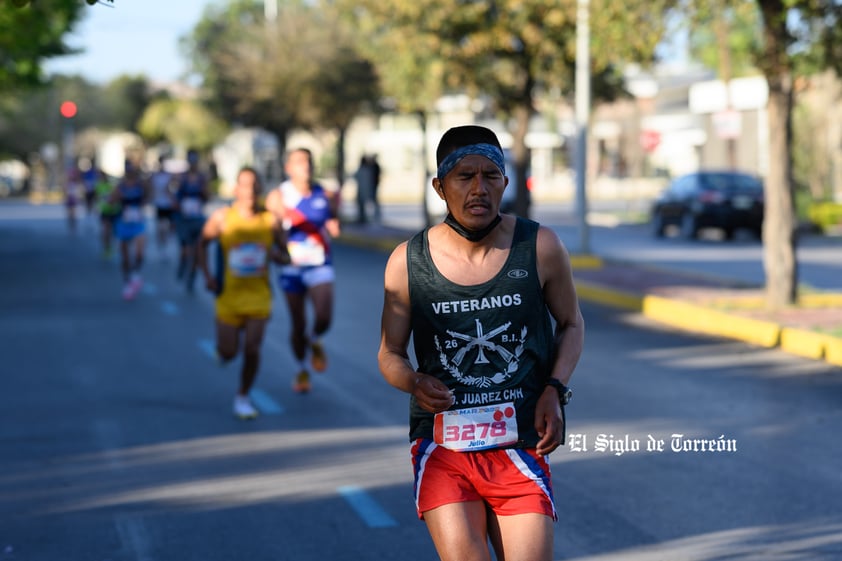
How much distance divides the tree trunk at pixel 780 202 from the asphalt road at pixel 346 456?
1.62 meters

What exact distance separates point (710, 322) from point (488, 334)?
11.5 m

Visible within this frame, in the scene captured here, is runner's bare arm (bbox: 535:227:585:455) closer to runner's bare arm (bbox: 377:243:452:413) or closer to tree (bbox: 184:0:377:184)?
runner's bare arm (bbox: 377:243:452:413)

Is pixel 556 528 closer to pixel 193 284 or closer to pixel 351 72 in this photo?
pixel 193 284

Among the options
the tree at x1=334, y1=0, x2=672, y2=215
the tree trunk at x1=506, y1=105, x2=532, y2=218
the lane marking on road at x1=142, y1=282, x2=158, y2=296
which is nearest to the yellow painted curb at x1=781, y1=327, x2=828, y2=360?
the lane marking on road at x1=142, y1=282, x2=158, y2=296

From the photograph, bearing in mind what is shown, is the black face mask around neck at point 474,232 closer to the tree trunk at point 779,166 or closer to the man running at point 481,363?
the man running at point 481,363

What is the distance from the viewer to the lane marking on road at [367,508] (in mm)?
7242

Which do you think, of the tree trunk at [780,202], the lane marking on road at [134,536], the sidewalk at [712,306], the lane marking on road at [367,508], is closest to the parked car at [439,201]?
the sidewalk at [712,306]

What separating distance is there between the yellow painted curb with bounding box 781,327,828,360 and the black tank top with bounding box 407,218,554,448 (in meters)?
9.21

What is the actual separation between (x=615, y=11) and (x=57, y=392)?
27.1 feet

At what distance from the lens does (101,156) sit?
13238cm

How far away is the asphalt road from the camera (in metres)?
6.94

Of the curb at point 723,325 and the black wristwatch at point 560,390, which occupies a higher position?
the black wristwatch at point 560,390

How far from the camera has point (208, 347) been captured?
47.8 ft

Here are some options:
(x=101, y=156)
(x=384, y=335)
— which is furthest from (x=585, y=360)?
(x=101, y=156)
